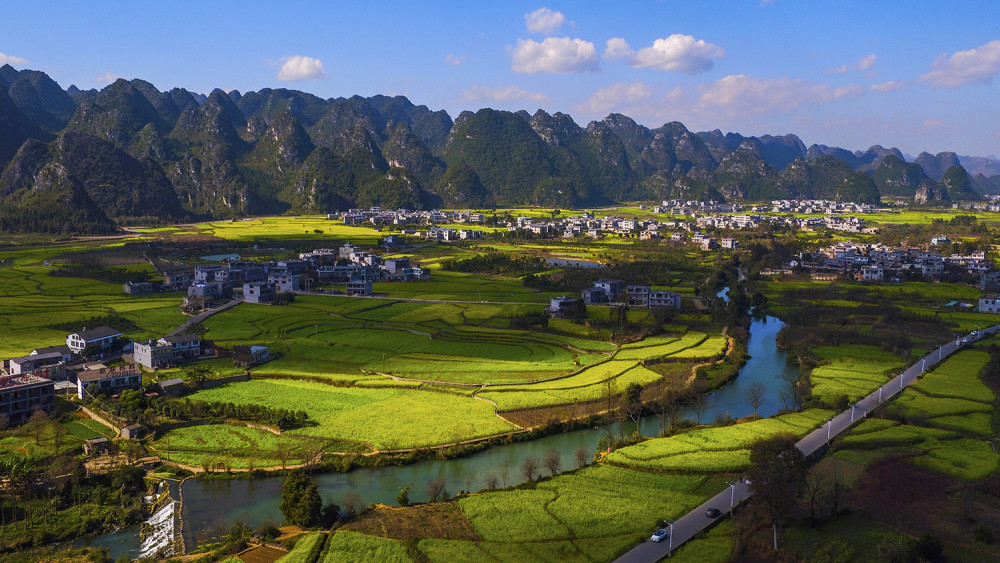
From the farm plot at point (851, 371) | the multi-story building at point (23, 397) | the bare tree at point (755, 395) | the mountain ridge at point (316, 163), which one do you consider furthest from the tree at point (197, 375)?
the mountain ridge at point (316, 163)

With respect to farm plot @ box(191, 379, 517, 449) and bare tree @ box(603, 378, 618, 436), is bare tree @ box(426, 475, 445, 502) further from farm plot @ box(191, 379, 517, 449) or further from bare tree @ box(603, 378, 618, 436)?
bare tree @ box(603, 378, 618, 436)

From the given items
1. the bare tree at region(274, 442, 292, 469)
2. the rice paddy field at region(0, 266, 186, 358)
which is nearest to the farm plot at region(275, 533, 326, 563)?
the bare tree at region(274, 442, 292, 469)

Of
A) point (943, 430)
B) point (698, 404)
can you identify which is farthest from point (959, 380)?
point (698, 404)

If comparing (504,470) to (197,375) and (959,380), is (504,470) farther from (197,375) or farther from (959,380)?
(959,380)

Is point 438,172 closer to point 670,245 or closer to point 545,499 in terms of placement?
point 670,245

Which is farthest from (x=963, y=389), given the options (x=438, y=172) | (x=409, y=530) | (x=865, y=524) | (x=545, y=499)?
(x=438, y=172)

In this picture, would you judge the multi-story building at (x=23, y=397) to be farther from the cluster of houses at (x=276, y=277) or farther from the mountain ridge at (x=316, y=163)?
the mountain ridge at (x=316, y=163)
